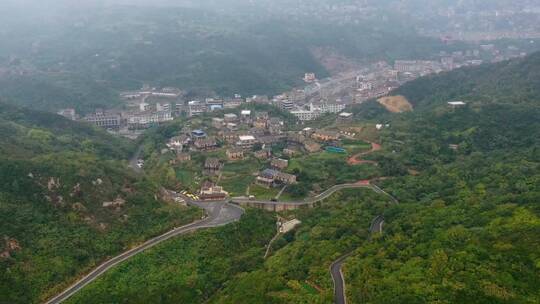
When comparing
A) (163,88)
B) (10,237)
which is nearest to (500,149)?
(10,237)

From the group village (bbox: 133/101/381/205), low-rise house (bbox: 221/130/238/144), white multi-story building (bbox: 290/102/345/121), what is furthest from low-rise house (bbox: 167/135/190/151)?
white multi-story building (bbox: 290/102/345/121)

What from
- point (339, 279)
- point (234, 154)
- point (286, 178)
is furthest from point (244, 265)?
point (234, 154)

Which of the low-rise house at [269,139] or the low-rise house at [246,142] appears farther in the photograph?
the low-rise house at [269,139]

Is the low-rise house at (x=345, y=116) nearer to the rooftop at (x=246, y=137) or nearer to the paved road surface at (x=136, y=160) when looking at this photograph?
the rooftop at (x=246, y=137)

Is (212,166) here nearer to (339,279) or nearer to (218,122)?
(218,122)

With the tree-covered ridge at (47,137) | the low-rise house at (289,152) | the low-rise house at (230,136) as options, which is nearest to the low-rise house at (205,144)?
the low-rise house at (230,136)

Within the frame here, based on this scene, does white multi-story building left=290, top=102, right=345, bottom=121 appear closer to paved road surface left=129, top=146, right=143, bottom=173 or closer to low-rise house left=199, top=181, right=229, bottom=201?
paved road surface left=129, top=146, right=143, bottom=173
